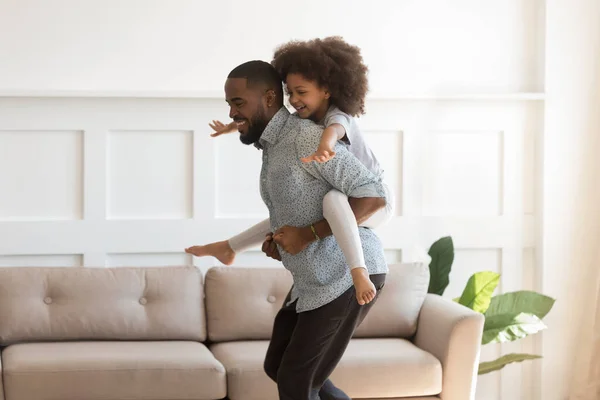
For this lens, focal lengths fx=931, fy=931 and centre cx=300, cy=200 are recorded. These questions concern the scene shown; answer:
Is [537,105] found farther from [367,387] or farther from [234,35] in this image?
[367,387]

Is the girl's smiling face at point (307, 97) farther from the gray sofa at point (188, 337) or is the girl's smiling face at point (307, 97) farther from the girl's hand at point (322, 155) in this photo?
the gray sofa at point (188, 337)

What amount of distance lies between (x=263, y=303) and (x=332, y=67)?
170 cm

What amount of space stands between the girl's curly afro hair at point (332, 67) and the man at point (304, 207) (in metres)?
0.06

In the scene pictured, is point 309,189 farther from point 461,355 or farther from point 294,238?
point 461,355

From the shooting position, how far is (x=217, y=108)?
4.14 m

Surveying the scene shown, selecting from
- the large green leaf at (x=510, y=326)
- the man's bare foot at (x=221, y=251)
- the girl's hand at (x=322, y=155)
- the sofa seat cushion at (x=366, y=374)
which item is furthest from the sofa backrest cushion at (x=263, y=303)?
the girl's hand at (x=322, y=155)

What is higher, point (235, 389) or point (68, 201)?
point (68, 201)

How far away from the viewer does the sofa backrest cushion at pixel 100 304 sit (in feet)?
11.8

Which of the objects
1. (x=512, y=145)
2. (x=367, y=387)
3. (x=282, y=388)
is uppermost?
(x=512, y=145)

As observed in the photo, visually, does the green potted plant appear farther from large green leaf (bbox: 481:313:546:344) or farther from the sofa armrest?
the sofa armrest

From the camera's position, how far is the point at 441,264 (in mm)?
4148

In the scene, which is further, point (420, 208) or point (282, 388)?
point (420, 208)

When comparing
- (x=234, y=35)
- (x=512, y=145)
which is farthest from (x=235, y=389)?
(x=512, y=145)

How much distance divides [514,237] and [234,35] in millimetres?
1631
